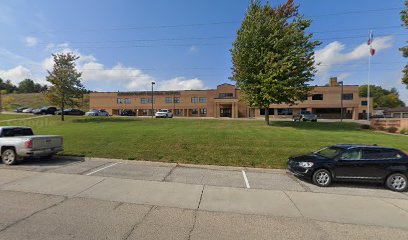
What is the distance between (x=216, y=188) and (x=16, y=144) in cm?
850

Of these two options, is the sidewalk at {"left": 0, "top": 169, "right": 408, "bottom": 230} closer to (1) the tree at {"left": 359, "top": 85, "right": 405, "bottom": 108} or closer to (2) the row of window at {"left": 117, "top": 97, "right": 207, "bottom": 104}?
(2) the row of window at {"left": 117, "top": 97, "right": 207, "bottom": 104}

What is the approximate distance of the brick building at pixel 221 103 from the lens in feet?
172

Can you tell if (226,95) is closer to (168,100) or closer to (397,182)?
(168,100)

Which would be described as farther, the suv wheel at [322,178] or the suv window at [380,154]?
the suv window at [380,154]

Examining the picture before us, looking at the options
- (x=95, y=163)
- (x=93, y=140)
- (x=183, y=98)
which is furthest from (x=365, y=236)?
(x=183, y=98)

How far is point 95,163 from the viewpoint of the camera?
31.3 feet

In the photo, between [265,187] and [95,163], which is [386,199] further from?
[95,163]

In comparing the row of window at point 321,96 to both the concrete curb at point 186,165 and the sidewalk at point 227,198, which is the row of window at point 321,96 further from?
the sidewalk at point 227,198

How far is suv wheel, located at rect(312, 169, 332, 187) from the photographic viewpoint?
7.19 m

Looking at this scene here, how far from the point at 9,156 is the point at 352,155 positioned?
13245 mm

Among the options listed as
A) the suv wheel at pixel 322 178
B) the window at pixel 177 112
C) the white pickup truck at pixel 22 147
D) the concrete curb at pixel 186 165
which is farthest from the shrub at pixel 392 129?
the window at pixel 177 112

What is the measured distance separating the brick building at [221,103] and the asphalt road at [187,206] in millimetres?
42013

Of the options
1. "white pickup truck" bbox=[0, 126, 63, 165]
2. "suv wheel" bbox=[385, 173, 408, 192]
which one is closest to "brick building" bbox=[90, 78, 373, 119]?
"suv wheel" bbox=[385, 173, 408, 192]

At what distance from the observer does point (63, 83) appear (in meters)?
29.4
